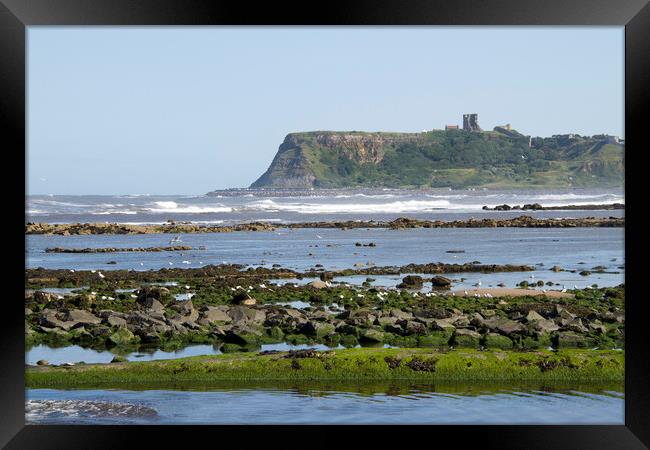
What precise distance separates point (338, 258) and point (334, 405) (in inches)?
900

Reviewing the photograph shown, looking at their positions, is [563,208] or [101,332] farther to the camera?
[563,208]

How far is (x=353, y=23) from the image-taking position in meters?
7.91

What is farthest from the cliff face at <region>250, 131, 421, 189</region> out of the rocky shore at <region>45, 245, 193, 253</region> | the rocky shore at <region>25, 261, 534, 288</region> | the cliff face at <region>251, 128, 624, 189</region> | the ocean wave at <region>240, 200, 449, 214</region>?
the rocky shore at <region>25, 261, 534, 288</region>

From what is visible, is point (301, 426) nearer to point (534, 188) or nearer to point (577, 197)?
point (577, 197)

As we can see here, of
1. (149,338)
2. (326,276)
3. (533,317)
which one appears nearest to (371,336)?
(533,317)

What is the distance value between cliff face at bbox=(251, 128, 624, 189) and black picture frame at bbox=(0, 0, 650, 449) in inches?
3662

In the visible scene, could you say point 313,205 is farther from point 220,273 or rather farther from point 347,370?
point 347,370

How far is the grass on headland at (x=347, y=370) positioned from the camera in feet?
42.4

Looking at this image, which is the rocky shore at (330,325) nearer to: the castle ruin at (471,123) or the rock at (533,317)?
the rock at (533,317)

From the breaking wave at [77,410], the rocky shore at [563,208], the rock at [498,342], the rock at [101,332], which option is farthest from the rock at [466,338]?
the rocky shore at [563,208]

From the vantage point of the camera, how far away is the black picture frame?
7.74m

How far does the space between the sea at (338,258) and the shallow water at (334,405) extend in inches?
1.0

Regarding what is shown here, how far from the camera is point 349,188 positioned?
334ft

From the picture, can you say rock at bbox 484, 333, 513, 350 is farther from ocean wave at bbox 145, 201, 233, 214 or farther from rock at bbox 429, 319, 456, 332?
ocean wave at bbox 145, 201, 233, 214
